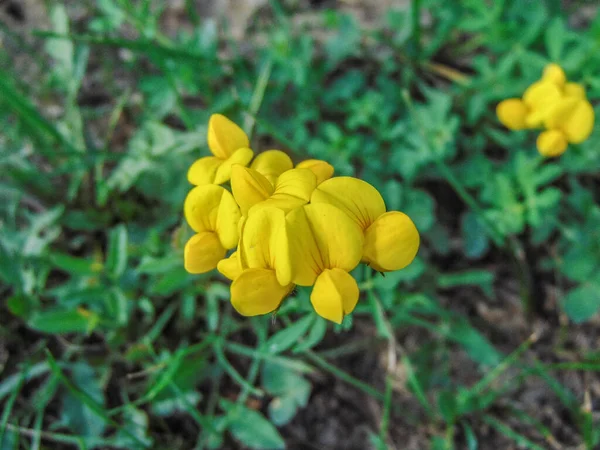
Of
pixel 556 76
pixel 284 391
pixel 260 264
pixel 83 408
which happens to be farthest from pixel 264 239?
pixel 556 76

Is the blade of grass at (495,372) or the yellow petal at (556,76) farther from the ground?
the yellow petal at (556,76)

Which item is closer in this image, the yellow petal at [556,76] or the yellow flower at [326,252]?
the yellow flower at [326,252]

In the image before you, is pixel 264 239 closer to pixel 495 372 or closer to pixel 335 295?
pixel 335 295

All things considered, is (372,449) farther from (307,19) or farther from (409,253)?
(307,19)

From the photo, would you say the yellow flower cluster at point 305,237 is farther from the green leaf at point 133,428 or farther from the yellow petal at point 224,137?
the green leaf at point 133,428

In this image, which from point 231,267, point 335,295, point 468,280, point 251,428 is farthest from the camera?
point 468,280

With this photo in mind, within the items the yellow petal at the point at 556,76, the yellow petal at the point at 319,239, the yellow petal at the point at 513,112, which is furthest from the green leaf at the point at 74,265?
the yellow petal at the point at 556,76

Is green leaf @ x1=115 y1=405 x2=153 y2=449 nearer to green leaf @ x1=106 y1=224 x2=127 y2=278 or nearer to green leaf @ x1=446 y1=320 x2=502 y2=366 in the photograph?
green leaf @ x1=106 y1=224 x2=127 y2=278
